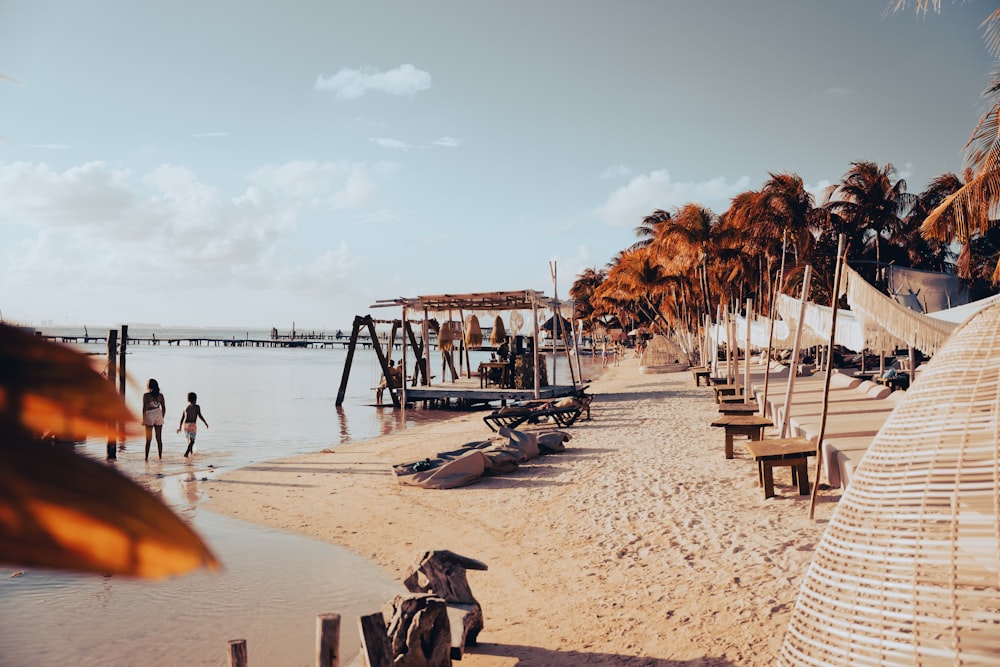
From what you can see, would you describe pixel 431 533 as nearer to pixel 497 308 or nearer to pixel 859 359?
pixel 497 308

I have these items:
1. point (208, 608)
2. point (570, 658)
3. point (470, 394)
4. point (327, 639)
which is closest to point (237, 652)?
point (327, 639)

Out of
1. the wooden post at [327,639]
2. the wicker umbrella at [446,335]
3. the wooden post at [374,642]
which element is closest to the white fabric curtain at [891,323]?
the wooden post at [374,642]

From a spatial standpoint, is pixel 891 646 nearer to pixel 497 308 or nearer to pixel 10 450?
pixel 10 450

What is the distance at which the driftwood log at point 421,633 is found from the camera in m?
5.00

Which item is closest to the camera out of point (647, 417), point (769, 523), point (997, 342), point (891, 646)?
point (891, 646)

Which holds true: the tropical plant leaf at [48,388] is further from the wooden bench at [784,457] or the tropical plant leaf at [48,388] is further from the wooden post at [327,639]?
the wooden bench at [784,457]

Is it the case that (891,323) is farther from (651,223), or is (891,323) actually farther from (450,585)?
(651,223)

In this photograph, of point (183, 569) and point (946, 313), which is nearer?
point (183, 569)

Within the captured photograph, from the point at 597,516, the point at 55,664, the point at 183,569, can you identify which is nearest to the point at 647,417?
the point at 597,516

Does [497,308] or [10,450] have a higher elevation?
[497,308]

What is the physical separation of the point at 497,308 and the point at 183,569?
83.0 feet

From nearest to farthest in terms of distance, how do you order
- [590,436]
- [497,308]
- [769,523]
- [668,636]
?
1. [668,636]
2. [769,523]
3. [590,436]
4. [497,308]

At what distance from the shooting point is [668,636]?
5.66m

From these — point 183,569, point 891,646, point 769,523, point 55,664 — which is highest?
point 183,569
